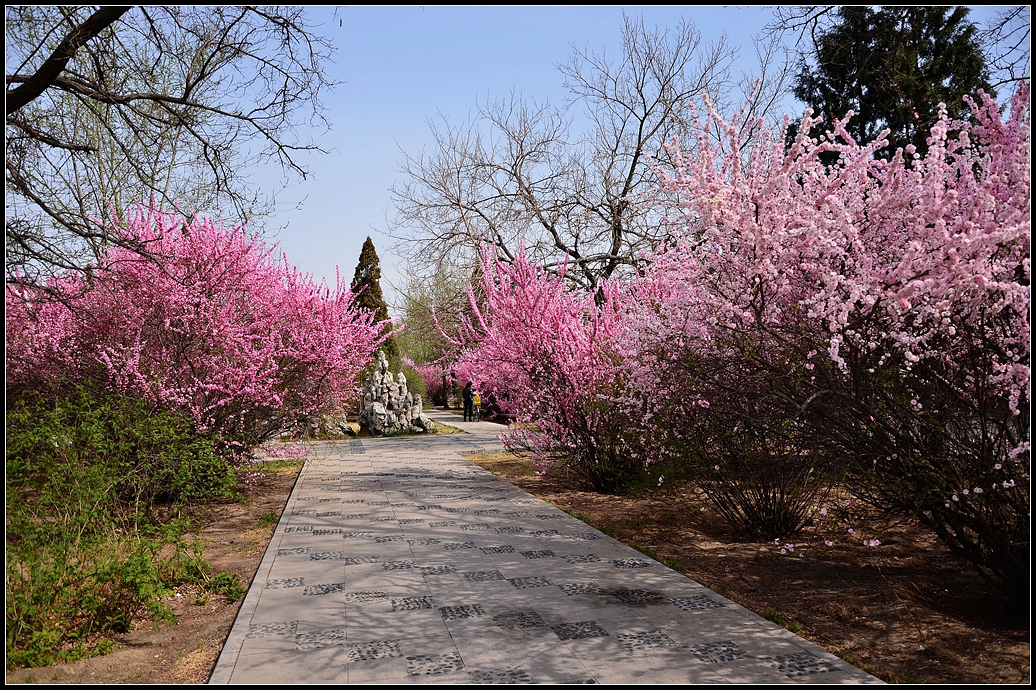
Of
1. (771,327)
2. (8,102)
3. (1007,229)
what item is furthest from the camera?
(8,102)

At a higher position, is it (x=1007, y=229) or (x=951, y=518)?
(x=1007, y=229)

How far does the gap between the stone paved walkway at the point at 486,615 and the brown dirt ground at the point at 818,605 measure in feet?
0.84

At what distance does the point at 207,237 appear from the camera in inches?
391

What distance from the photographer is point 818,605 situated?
17.7 feet

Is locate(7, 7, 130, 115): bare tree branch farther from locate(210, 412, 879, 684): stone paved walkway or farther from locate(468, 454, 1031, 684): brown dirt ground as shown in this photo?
locate(468, 454, 1031, 684): brown dirt ground

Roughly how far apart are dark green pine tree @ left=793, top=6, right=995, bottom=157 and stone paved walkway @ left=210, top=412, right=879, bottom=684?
200 inches

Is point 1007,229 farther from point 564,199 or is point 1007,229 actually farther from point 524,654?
point 564,199

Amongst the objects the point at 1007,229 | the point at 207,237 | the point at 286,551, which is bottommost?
the point at 286,551

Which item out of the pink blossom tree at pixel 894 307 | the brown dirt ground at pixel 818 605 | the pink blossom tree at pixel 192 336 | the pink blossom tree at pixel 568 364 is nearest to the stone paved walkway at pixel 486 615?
the brown dirt ground at pixel 818 605

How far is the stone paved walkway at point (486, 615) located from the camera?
412cm

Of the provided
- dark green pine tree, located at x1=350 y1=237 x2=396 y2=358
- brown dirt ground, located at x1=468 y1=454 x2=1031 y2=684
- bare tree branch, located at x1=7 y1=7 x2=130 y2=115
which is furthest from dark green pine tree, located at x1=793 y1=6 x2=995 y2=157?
dark green pine tree, located at x1=350 y1=237 x2=396 y2=358

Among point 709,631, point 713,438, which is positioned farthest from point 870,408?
point 713,438

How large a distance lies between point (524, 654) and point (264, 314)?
745 centimetres

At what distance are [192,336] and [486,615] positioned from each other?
635cm
